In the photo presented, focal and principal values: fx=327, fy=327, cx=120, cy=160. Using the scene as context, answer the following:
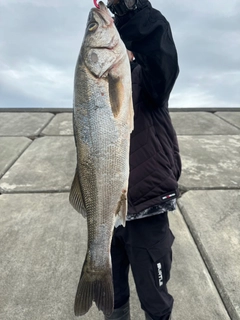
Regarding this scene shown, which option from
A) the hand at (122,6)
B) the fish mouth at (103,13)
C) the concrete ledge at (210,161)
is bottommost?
the concrete ledge at (210,161)

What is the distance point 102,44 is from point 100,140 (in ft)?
1.52

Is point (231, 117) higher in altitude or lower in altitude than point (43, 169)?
lower

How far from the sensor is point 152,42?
1.63 meters

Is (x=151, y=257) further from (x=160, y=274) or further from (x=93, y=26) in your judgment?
(x=93, y=26)

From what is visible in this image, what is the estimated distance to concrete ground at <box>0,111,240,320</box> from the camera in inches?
96.7

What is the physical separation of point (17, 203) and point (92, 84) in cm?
276

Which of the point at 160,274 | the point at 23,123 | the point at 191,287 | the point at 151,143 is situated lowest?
the point at 23,123

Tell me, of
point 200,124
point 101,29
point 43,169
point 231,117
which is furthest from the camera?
point 231,117

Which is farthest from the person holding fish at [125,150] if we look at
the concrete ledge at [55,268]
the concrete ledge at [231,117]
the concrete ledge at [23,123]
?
the concrete ledge at [231,117]

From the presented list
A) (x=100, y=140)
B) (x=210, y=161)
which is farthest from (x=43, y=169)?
(x=100, y=140)

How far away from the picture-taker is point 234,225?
3375mm

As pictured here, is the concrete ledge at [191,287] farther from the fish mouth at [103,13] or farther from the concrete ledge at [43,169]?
the fish mouth at [103,13]

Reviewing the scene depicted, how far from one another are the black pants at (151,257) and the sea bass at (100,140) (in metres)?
0.25

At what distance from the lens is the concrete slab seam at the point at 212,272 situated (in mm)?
2354
